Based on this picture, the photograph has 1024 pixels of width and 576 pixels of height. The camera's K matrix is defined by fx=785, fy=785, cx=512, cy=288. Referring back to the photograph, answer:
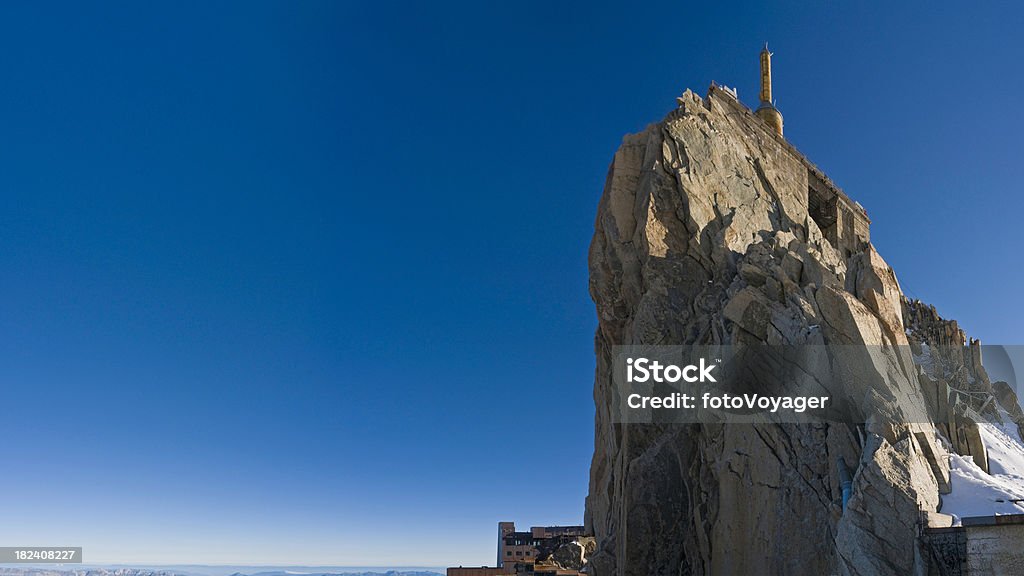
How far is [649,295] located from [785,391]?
13222mm

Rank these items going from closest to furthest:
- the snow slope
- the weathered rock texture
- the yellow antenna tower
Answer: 1. the snow slope
2. the weathered rock texture
3. the yellow antenna tower

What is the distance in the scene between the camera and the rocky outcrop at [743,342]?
3397 centimetres

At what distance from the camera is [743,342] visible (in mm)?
43750

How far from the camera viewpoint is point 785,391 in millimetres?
40500

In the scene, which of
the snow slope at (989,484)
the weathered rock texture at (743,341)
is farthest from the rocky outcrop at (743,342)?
the snow slope at (989,484)

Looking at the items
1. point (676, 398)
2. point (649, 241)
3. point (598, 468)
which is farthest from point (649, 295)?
point (598, 468)

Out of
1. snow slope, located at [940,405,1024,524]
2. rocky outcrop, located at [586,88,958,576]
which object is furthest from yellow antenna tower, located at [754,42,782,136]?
snow slope, located at [940,405,1024,524]

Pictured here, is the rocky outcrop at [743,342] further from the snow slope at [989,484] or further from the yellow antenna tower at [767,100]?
the yellow antenna tower at [767,100]

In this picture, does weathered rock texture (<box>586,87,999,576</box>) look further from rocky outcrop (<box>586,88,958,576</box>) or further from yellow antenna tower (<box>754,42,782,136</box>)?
yellow antenna tower (<box>754,42,782,136</box>)

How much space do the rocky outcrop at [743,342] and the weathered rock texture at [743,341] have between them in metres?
0.09

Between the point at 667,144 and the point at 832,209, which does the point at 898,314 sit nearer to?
the point at 667,144

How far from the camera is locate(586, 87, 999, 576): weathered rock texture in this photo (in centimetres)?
3391

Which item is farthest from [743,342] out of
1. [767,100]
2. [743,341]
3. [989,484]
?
[767,100]

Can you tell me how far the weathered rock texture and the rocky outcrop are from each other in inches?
3.5
